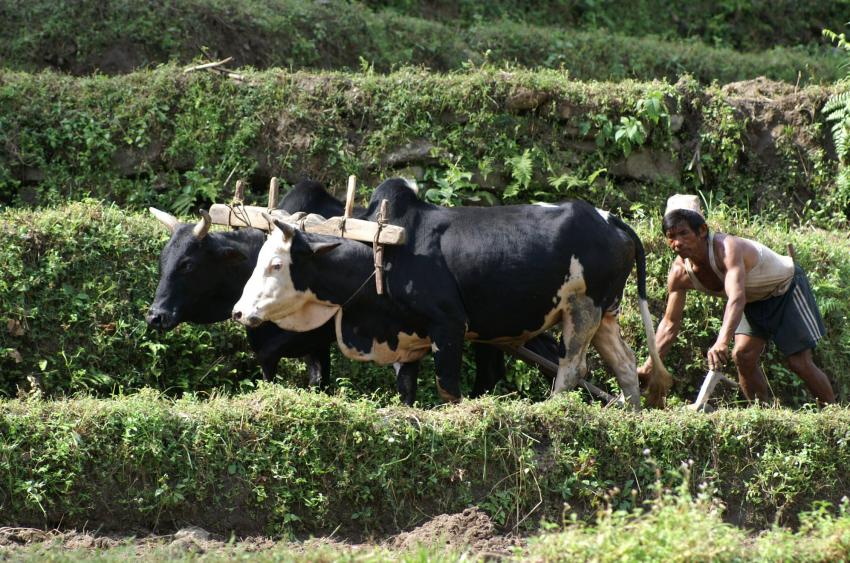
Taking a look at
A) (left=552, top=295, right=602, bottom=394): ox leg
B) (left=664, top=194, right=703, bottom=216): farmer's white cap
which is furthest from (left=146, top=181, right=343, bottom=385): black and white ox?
(left=664, top=194, right=703, bottom=216): farmer's white cap

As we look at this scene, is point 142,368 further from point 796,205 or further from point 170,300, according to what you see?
point 796,205

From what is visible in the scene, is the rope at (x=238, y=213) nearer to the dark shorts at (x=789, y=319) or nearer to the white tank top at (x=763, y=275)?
the white tank top at (x=763, y=275)

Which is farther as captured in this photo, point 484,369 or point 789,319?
point 484,369

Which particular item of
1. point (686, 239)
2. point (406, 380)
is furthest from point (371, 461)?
point (686, 239)

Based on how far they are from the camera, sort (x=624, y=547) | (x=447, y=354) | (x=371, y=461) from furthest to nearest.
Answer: (x=447, y=354) → (x=371, y=461) → (x=624, y=547)

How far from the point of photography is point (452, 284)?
8453 millimetres

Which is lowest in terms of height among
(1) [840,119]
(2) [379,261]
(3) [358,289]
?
(3) [358,289]

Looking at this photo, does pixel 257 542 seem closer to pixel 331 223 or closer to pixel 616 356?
pixel 331 223

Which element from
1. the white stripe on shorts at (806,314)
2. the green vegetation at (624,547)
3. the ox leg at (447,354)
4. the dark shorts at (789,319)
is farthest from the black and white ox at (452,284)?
the green vegetation at (624,547)

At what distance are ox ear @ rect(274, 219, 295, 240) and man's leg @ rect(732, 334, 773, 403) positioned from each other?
3.00 metres

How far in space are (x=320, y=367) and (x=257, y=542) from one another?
217cm

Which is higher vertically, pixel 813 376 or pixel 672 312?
pixel 672 312

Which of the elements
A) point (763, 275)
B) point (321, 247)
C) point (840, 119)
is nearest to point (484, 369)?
point (321, 247)

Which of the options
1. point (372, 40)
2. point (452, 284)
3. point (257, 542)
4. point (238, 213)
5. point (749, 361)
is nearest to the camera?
point (257, 542)
